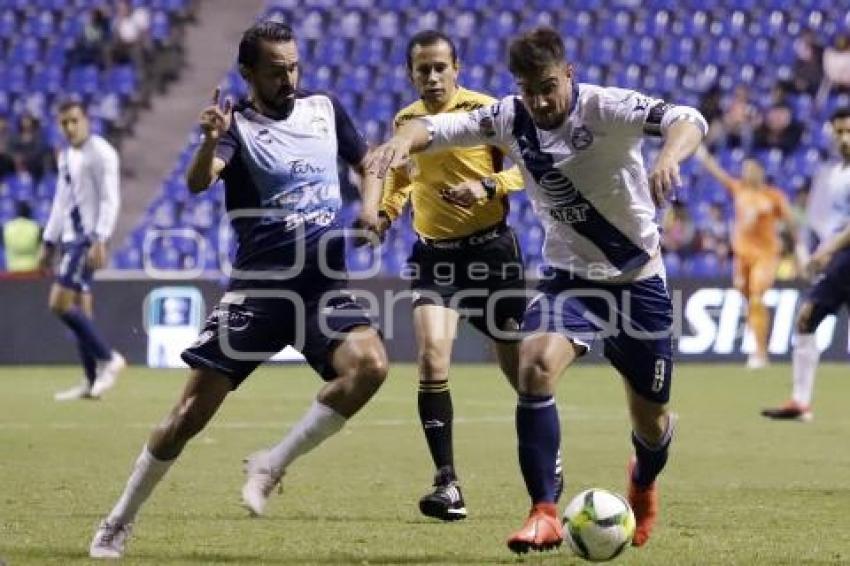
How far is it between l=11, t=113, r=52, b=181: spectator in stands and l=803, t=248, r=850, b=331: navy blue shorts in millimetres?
14368

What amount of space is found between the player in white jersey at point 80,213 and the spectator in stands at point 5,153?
10.2m

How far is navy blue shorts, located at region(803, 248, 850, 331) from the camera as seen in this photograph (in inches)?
563

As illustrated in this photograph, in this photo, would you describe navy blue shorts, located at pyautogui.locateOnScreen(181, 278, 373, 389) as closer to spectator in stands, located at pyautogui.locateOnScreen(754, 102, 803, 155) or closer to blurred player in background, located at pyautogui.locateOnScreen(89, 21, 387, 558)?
blurred player in background, located at pyautogui.locateOnScreen(89, 21, 387, 558)


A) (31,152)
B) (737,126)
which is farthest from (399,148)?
(737,126)

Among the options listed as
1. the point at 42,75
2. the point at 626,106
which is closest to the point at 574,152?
the point at 626,106

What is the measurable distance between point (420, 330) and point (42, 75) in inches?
773

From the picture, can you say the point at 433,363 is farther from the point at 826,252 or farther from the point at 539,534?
the point at 826,252

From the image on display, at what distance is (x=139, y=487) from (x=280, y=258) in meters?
1.16

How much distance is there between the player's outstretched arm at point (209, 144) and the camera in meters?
7.28

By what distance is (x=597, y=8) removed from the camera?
98.0 feet

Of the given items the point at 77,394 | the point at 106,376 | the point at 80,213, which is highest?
the point at 80,213

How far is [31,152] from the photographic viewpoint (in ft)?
87.0

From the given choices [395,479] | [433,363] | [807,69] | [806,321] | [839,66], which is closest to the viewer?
[433,363]

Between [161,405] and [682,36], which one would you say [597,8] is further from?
[161,405]
